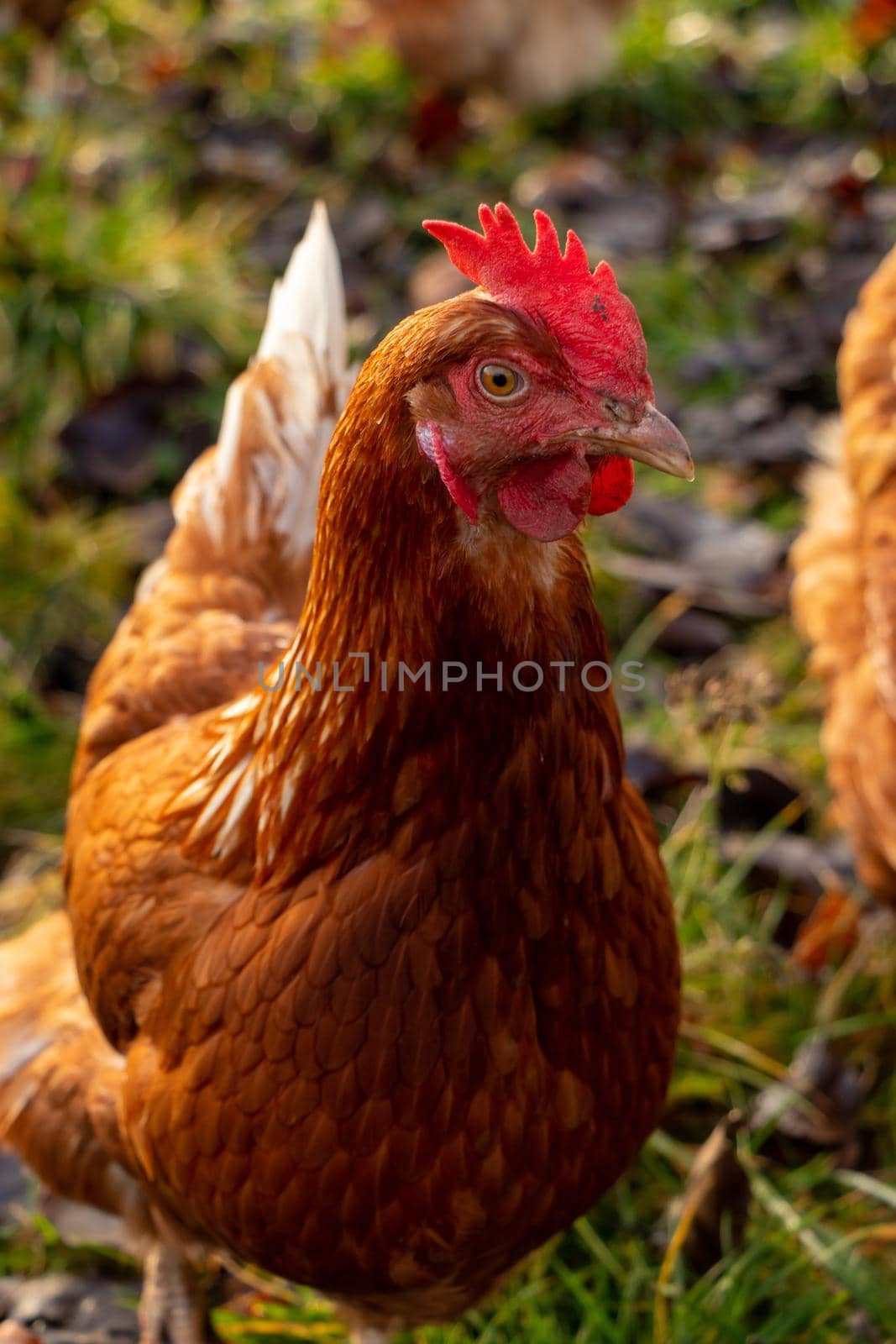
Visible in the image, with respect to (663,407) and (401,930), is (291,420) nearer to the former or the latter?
(401,930)

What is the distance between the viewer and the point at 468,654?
1.21m

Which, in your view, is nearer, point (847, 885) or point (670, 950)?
point (670, 950)

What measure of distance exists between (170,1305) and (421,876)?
98 cm

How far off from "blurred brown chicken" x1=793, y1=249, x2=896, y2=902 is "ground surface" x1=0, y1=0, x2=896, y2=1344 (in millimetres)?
206

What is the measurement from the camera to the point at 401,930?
4.31ft

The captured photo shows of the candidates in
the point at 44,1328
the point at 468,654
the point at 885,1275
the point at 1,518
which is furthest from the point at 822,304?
the point at 44,1328

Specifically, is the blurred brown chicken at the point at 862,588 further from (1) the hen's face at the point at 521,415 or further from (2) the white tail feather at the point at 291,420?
(1) the hen's face at the point at 521,415

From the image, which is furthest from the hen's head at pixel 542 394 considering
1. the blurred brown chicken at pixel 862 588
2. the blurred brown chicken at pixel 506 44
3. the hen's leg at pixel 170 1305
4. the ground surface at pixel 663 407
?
the blurred brown chicken at pixel 506 44

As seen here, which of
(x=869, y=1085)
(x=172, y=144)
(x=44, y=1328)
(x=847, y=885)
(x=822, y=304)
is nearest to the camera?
(x=44, y=1328)

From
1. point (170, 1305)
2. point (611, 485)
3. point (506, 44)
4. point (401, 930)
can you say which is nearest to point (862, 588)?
point (611, 485)

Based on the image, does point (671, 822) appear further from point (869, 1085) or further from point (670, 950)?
→ point (670, 950)

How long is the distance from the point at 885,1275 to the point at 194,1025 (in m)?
1.17

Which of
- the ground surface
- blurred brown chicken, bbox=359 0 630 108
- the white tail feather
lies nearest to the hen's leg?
the ground surface

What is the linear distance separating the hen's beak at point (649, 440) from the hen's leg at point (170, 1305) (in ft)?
4.48
